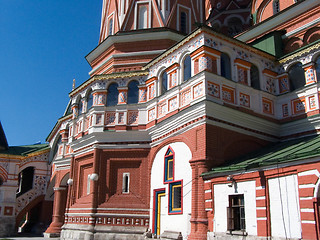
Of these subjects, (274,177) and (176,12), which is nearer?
(274,177)

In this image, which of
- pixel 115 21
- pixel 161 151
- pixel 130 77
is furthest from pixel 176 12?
pixel 161 151

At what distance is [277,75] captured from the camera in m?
15.8

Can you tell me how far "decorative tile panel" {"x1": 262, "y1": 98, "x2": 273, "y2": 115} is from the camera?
48.8 ft

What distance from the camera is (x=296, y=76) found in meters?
15.0

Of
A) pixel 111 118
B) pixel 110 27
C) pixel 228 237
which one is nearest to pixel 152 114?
pixel 111 118

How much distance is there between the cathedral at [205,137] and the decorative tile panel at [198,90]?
0.06 meters

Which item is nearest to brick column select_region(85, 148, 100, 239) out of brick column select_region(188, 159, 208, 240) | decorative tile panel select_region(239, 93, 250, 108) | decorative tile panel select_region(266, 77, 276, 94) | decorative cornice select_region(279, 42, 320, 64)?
brick column select_region(188, 159, 208, 240)

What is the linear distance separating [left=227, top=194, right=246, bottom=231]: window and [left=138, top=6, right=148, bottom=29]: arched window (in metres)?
12.8

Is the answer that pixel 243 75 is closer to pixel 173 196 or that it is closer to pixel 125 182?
pixel 173 196

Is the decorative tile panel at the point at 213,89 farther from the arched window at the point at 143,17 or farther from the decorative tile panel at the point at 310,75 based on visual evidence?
the arched window at the point at 143,17

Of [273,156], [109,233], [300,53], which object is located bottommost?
[109,233]

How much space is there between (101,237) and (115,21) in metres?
12.5

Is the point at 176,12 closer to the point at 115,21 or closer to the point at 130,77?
the point at 115,21

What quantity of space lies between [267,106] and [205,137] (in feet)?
12.2
